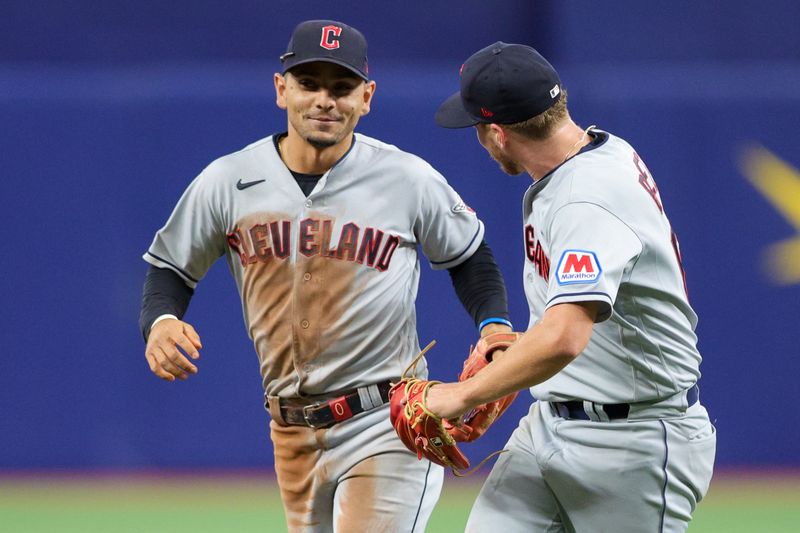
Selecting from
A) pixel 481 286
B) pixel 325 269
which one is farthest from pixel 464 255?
pixel 325 269

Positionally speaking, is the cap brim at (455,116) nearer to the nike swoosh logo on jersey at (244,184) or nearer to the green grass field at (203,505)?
the nike swoosh logo on jersey at (244,184)

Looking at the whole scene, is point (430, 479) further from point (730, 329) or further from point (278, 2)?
point (278, 2)

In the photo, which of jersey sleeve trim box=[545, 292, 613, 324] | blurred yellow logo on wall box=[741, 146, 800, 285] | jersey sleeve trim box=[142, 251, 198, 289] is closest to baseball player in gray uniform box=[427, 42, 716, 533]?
jersey sleeve trim box=[545, 292, 613, 324]

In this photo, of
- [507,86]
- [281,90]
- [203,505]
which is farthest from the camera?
[203,505]

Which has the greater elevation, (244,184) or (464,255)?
(244,184)

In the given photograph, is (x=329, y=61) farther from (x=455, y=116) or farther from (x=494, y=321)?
(x=494, y=321)

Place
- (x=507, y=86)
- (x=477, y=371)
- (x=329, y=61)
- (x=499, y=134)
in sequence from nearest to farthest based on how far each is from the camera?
(x=507, y=86) < (x=499, y=134) < (x=477, y=371) < (x=329, y=61)

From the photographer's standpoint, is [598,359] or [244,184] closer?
[598,359]

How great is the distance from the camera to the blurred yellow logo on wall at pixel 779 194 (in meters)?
6.80

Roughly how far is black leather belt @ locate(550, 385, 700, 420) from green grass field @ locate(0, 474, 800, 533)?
→ 2.54 m

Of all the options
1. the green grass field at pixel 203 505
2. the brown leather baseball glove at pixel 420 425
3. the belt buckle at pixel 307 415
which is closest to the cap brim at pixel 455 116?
the brown leather baseball glove at pixel 420 425

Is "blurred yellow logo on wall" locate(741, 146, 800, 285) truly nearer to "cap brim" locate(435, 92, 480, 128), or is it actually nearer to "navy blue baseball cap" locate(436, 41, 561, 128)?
"cap brim" locate(435, 92, 480, 128)

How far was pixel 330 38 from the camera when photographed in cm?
361

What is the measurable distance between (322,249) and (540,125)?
886 mm
